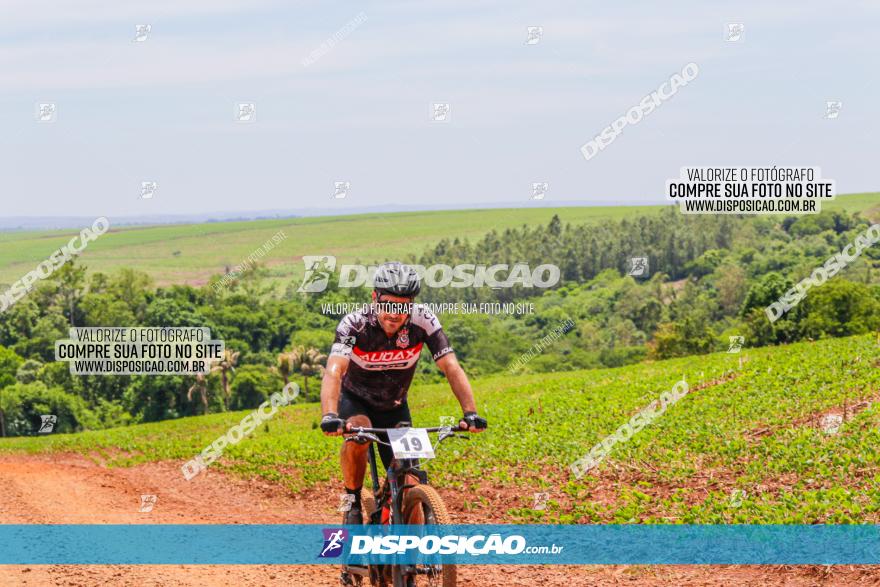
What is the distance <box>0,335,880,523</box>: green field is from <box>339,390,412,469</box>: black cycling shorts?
568 cm

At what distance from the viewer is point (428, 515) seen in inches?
339

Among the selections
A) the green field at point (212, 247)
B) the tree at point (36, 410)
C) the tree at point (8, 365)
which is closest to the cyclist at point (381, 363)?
the tree at point (36, 410)

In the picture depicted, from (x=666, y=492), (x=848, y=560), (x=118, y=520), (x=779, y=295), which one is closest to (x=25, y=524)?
(x=118, y=520)

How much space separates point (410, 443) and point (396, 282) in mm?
1501

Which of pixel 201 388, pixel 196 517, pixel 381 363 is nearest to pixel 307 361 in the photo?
pixel 201 388

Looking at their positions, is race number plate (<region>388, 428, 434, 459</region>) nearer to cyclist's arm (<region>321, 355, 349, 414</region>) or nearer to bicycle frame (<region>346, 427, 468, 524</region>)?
bicycle frame (<region>346, 427, 468, 524</region>)

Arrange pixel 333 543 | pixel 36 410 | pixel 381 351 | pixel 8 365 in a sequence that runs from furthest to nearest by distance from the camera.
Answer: pixel 8 365, pixel 36 410, pixel 333 543, pixel 381 351

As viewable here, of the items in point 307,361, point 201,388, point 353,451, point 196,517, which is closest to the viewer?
point 353,451

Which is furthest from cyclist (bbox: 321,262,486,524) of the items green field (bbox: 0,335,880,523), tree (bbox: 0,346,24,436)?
tree (bbox: 0,346,24,436)

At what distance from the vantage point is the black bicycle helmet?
9250 mm

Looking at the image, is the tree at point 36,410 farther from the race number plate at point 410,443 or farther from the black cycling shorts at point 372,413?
the race number plate at point 410,443

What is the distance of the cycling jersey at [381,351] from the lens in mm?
9719

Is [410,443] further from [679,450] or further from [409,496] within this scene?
[679,450]

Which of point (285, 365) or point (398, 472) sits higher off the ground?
point (398, 472)
